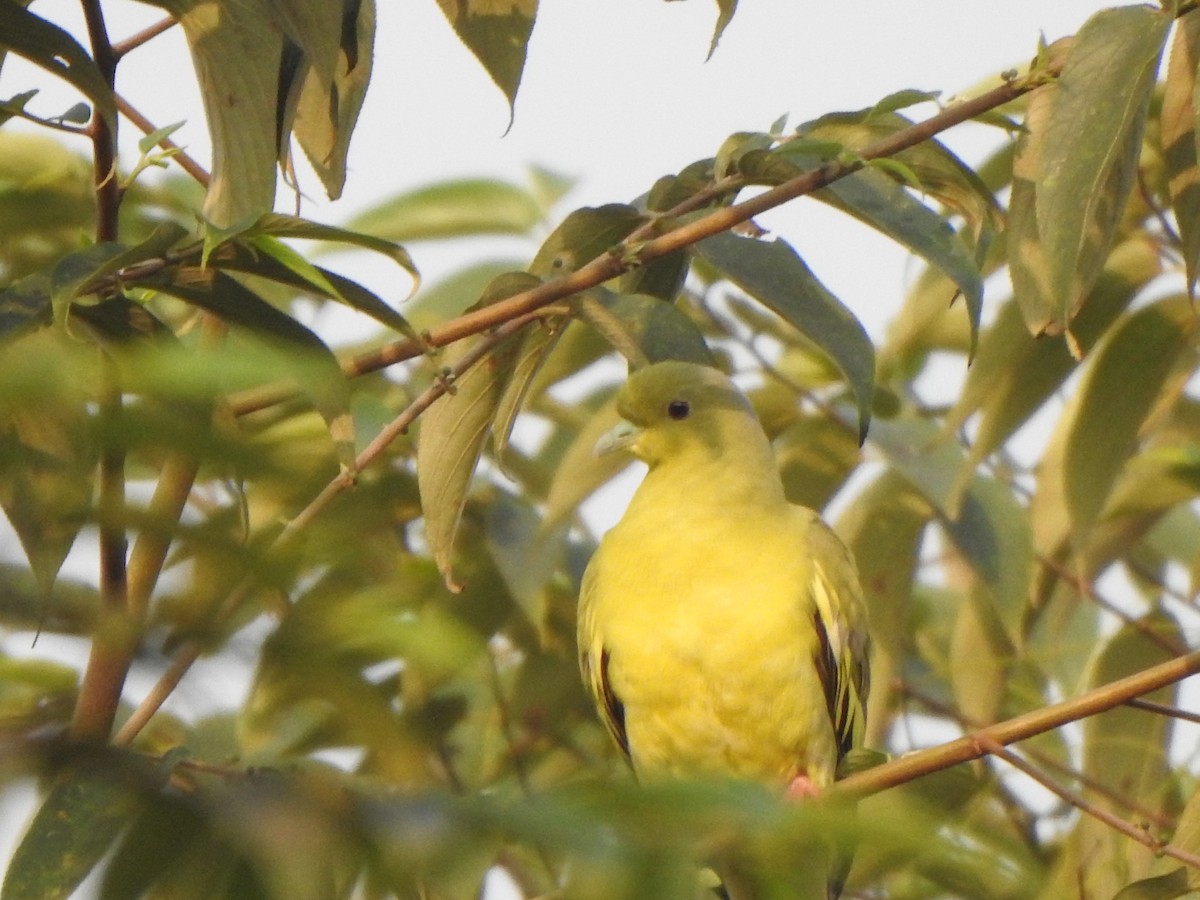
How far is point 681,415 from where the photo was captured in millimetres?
3721

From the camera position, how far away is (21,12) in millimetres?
1711

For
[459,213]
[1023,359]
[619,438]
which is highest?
[459,213]

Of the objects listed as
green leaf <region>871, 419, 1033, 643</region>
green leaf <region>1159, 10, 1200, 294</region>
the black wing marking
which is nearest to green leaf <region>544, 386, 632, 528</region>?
the black wing marking

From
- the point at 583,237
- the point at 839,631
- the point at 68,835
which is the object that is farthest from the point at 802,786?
the point at 68,835

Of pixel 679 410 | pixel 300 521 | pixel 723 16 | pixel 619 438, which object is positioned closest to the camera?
pixel 300 521

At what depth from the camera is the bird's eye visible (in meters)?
3.71

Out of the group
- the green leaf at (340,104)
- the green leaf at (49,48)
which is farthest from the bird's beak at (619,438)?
the green leaf at (49,48)

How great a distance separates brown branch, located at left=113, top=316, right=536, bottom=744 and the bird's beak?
1116mm

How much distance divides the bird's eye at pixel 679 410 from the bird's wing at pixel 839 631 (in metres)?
0.44

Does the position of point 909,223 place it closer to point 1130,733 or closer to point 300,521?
point 300,521

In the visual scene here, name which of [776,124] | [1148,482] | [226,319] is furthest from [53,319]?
[1148,482]

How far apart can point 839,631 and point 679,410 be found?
683 millimetres

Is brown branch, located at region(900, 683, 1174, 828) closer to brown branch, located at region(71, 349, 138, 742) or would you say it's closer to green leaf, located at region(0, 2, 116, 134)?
green leaf, located at region(0, 2, 116, 134)

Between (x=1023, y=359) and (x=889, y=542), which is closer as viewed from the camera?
(x=1023, y=359)
